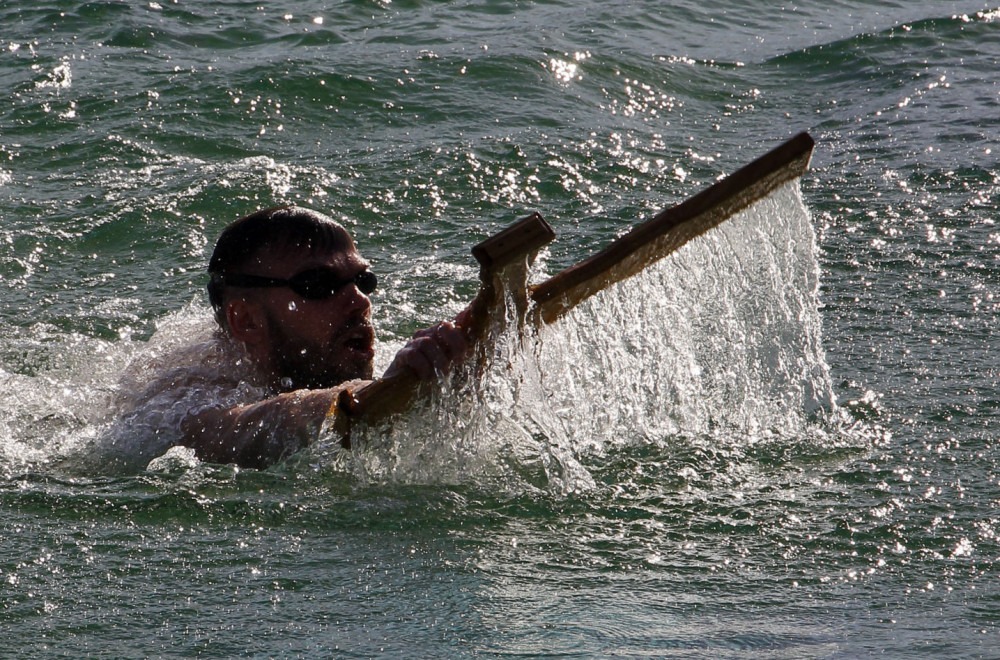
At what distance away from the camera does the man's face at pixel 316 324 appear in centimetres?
489

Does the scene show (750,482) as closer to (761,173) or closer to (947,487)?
(947,487)

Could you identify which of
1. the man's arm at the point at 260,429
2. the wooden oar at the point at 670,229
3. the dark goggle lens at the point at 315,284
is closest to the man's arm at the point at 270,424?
the man's arm at the point at 260,429

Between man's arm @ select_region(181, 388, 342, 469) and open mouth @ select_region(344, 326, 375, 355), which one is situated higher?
open mouth @ select_region(344, 326, 375, 355)

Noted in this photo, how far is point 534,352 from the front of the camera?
4.23m

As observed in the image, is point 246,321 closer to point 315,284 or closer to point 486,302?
point 315,284

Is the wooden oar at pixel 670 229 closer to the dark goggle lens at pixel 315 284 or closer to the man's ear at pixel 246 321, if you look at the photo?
the dark goggle lens at pixel 315 284

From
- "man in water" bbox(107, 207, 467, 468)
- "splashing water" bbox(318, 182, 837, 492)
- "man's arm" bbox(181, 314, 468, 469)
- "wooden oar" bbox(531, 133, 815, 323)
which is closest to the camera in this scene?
"man's arm" bbox(181, 314, 468, 469)

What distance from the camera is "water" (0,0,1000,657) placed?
3479 millimetres

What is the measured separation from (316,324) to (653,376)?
56.5 inches

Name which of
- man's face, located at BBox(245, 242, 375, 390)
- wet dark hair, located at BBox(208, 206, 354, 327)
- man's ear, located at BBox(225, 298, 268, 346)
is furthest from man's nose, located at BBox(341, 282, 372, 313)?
man's ear, located at BBox(225, 298, 268, 346)

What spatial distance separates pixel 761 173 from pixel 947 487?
1.31 m

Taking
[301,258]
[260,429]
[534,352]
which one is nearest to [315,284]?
[301,258]

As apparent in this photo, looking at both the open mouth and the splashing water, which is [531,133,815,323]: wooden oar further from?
the open mouth

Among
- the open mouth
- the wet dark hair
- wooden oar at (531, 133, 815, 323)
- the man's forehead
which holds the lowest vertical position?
the open mouth
